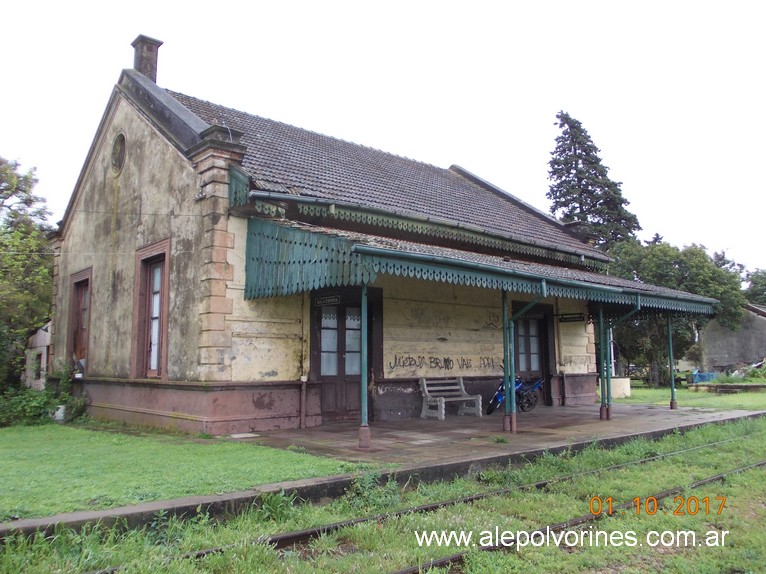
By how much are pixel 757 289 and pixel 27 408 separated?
5476cm

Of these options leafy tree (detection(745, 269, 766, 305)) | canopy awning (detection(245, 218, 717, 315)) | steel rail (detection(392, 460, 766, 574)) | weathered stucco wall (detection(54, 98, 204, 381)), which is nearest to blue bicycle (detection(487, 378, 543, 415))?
canopy awning (detection(245, 218, 717, 315))

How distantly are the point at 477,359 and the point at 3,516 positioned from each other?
10.5 meters

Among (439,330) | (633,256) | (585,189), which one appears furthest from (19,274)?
(585,189)

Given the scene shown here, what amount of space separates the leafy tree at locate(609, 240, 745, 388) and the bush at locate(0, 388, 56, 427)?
1009 inches

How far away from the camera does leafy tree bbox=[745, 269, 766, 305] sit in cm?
4996

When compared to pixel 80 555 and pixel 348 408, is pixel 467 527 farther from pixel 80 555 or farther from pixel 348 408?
pixel 348 408

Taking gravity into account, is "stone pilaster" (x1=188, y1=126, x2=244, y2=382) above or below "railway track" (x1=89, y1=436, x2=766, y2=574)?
above

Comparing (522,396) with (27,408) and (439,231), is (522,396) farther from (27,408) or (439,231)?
(27,408)

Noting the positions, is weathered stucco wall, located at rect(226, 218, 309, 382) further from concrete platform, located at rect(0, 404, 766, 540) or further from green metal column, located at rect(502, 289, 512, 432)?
green metal column, located at rect(502, 289, 512, 432)

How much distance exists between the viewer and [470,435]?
9.38 meters

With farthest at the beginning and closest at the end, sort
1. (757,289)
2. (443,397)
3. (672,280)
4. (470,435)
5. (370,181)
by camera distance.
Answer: (757,289)
(672,280)
(370,181)
(443,397)
(470,435)

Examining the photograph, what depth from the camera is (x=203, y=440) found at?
8.77 m

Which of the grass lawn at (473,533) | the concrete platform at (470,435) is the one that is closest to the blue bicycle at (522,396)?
the concrete platform at (470,435)

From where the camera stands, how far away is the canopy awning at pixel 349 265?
Result: 25.5 feet
